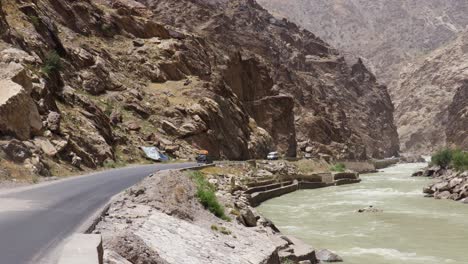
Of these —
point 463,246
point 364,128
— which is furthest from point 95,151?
point 364,128

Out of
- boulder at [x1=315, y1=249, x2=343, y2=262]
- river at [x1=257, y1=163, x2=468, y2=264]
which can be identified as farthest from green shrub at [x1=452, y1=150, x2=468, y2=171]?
boulder at [x1=315, y1=249, x2=343, y2=262]

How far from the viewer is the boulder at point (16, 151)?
20812 mm

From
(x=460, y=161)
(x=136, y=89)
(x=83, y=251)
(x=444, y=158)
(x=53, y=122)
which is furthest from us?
(x=444, y=158)

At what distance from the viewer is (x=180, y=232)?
42.7 ft

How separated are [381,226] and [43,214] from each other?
74.0 feet

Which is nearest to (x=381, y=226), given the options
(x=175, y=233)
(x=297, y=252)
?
(x=297, y=252)

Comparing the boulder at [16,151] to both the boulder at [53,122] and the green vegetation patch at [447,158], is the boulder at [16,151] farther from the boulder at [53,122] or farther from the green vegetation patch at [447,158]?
the green vegetation patch at [447,158]

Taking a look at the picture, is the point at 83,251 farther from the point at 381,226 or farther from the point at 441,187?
the point at 441,187

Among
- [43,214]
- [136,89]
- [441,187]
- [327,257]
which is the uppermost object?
[136,89]

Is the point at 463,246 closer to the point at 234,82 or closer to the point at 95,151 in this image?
the point at 95,151

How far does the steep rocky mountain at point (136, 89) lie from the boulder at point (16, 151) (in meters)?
0.05

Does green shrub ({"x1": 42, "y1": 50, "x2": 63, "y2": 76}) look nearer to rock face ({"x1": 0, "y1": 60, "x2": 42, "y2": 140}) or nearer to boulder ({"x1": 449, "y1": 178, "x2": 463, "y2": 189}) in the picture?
rock face ({"x1": 0, "y1": 60, "x2": 42, "y2": 140})

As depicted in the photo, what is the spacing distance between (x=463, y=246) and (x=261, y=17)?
142 m

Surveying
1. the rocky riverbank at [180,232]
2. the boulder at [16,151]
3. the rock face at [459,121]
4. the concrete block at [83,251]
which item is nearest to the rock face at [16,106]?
the boulder at [16,151]
